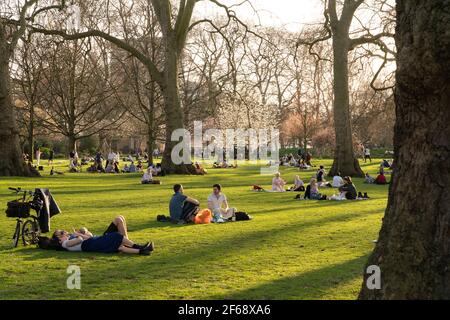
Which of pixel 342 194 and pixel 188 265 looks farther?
pixel 342 194

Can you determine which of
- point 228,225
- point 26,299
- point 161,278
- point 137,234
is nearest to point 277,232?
point 228,225

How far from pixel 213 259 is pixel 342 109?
85.1ft

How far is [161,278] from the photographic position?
909 centimetres

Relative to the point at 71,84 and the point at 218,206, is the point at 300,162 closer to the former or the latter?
the point at 71,84

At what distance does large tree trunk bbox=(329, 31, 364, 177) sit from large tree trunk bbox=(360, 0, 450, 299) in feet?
95.8

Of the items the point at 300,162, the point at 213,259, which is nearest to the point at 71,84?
the point at 300,162

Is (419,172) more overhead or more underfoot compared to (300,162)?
more overhead

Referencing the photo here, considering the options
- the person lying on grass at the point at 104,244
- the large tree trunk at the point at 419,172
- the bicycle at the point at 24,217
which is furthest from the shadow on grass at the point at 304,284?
the bicycle at the point at 24,217

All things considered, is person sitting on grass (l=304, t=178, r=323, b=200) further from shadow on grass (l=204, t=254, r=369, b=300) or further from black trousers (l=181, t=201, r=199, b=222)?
shadow on grass (l=204, t=254, r=369, b=300)

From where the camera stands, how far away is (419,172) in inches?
236

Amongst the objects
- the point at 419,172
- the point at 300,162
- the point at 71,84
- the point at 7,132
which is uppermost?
the point at 71,84

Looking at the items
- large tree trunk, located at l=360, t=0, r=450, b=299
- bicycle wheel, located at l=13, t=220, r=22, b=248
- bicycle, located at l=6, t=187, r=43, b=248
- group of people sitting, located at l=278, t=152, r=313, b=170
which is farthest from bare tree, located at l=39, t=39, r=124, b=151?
large tree trunk, located at l=360, t=0, r=450, b=299
